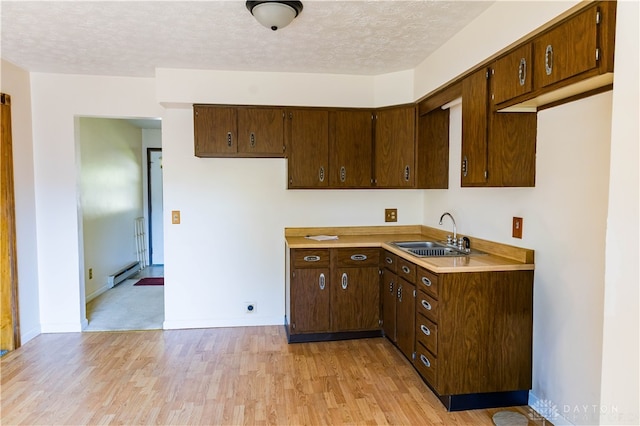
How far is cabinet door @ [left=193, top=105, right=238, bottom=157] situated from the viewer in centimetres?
334

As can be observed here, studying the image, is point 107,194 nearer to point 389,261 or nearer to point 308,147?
point 308,147

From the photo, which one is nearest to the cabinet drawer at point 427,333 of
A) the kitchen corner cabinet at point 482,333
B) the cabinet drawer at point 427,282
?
the kitchen corner cabinet at point 482,333

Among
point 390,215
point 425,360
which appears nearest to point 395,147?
point 390,215

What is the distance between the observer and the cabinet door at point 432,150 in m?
3.33

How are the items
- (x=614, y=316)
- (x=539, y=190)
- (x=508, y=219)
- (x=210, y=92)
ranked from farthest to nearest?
(x=210, y=92) < (x=508, y=219) < (x=539, y=190) < (x=614, y=316)

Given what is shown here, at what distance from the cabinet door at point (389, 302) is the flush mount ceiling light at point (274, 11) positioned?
6.55 ft

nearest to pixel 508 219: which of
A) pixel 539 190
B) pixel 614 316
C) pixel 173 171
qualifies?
pixel 539 190

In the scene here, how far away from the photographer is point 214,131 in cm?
335

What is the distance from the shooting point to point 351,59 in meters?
3.09

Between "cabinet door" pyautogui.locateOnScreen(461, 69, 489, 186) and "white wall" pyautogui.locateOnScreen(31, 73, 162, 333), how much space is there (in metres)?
2.73

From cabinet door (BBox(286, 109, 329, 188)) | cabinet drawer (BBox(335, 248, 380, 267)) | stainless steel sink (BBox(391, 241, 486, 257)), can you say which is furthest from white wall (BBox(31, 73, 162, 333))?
stainless steel sink (BBox(391, 241, 486, 257))

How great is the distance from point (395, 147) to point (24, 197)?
11.0 feet

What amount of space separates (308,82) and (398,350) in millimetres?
2495

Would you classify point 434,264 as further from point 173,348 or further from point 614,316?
point 173,348
